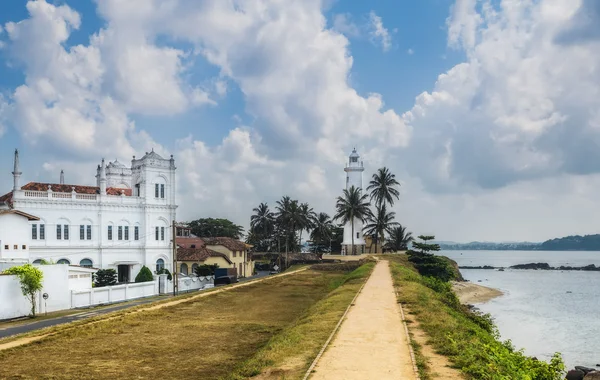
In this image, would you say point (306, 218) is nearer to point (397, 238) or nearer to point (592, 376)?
point (397, 238)

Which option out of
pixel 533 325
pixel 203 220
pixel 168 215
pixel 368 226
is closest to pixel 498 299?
pixel 533 325

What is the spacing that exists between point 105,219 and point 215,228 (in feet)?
149

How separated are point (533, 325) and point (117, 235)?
41295 mm

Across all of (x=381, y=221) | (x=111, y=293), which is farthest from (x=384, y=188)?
(x=111, y=293)

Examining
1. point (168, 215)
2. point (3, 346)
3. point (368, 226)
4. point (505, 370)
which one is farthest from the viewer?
point (368, 226)

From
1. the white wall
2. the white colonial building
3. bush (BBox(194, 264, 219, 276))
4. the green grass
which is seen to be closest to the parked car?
bush (BBox(194, 264, 219, 276))

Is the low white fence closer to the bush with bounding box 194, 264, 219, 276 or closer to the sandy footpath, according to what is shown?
the bush with bounding box 194, 264, 219, 276

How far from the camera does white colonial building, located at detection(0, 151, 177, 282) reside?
51781 mm

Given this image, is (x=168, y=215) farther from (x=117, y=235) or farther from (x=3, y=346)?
(x=3, y=346)

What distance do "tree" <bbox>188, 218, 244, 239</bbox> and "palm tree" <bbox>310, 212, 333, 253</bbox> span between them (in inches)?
725

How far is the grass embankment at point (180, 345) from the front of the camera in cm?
1377

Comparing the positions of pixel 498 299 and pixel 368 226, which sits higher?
pixel 368 226

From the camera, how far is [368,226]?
3044 inches

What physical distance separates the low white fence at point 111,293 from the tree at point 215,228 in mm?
53776
